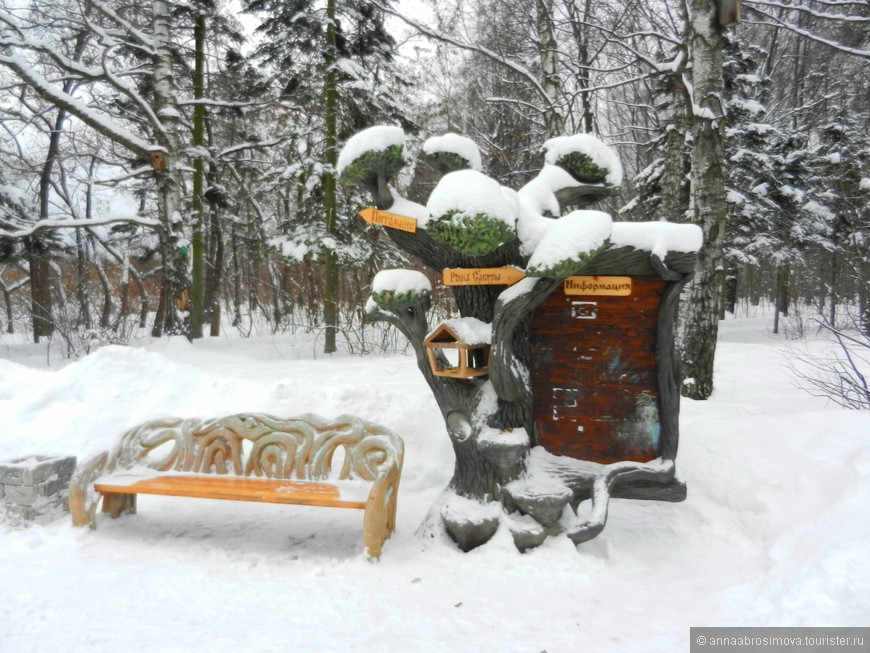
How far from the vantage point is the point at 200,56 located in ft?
40.8

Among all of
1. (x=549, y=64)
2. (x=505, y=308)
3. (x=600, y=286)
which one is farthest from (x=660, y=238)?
(x=549, y=64)

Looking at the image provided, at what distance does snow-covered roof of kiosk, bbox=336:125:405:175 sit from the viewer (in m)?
3.54

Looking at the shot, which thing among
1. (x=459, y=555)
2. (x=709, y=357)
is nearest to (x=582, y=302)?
(x=459, y=555)

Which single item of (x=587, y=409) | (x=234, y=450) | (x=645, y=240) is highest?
(x=645, y=240)

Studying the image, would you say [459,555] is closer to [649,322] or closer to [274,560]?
[274,560]

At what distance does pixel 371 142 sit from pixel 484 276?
1.07 metres

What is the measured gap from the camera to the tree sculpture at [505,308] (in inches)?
129

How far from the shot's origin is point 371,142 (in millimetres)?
3535

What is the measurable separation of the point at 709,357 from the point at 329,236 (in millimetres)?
6911

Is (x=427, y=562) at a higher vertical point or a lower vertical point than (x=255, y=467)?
lower

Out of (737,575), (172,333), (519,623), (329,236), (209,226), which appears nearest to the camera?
(519,623)

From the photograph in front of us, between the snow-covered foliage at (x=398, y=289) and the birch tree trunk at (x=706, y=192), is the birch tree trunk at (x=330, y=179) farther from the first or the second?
the snow-covered foliage at (x=398, y=289)

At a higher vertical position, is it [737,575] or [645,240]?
[645,240]

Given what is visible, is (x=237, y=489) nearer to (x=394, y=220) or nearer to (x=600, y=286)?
(x=394, y=220)
